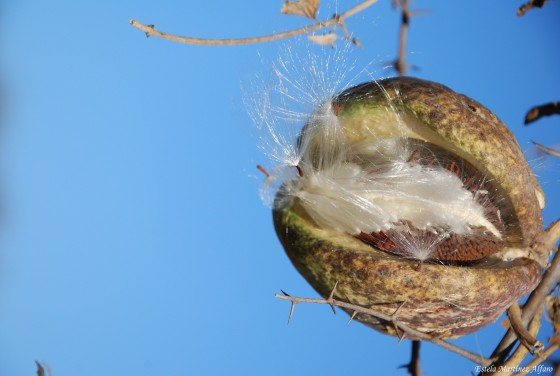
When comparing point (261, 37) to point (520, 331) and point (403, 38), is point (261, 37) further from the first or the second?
point (520, 331)

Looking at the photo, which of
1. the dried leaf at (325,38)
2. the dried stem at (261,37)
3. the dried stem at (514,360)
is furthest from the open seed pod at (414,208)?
the dried stem at (261,37)

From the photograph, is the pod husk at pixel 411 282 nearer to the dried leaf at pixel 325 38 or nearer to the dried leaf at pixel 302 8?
the dried leaf at pixel 325 38

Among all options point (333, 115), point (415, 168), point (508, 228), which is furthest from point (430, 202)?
point (333, 115)

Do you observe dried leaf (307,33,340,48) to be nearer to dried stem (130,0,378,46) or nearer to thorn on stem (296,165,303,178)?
dried stem (130,0,378,46)

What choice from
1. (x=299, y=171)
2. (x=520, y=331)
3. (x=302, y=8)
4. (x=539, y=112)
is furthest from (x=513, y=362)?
(x=302, y=8)

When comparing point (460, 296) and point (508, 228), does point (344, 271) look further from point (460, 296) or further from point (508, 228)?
point (508, 228)

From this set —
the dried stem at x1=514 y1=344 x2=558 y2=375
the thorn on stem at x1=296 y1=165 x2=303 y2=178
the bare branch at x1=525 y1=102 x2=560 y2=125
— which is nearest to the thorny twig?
the dried stem at x1=514 y1=344 x2=558 y2=375
